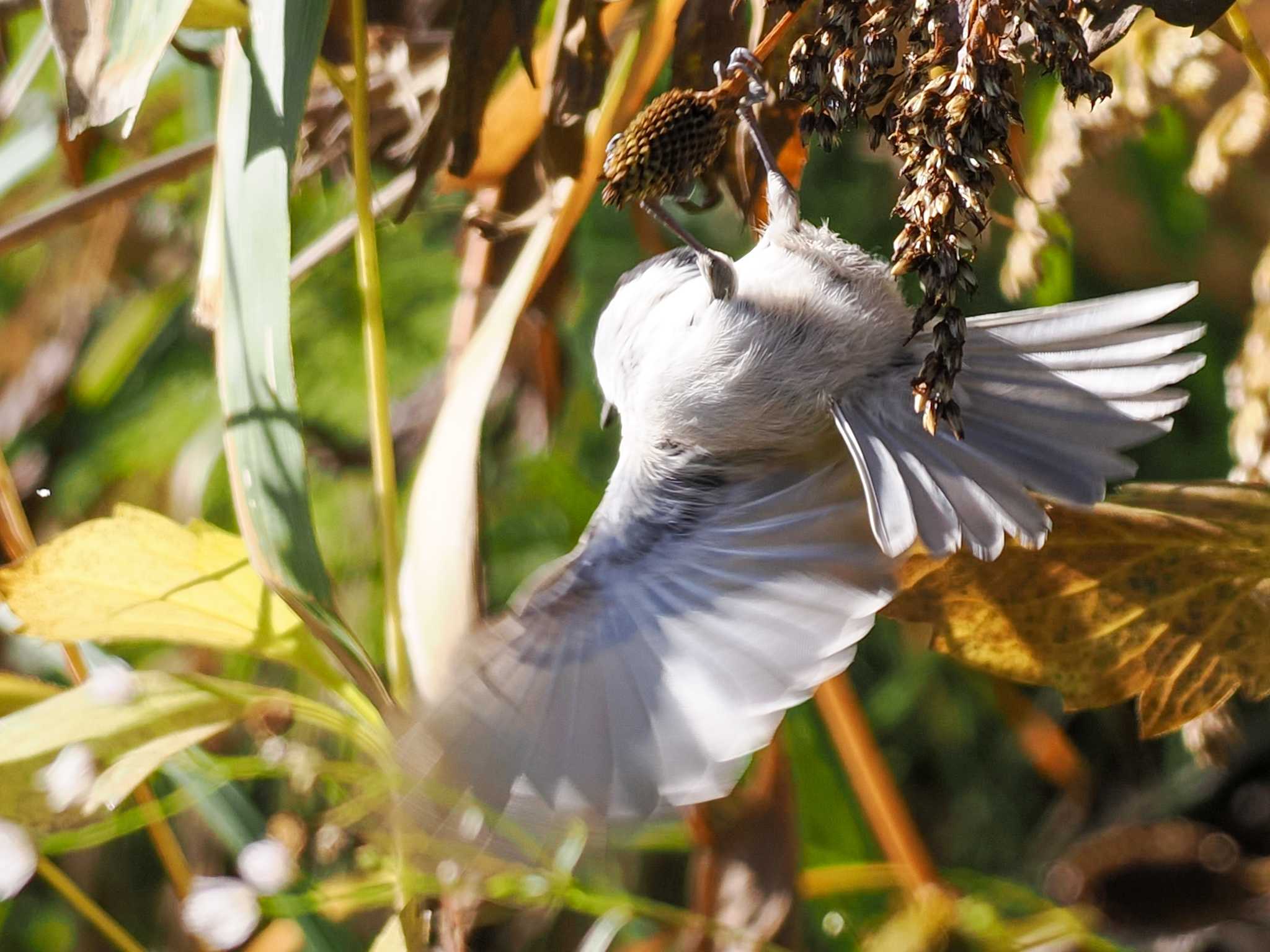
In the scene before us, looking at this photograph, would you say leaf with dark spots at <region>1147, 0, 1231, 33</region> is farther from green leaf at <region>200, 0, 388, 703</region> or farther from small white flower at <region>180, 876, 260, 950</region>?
small white flower at <region>180, 876, 260, 950</region>

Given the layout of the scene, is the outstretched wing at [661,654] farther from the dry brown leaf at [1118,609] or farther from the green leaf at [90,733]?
the green leaf at [90,733]

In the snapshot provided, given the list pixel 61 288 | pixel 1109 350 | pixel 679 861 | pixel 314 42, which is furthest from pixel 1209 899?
pixel 61 288

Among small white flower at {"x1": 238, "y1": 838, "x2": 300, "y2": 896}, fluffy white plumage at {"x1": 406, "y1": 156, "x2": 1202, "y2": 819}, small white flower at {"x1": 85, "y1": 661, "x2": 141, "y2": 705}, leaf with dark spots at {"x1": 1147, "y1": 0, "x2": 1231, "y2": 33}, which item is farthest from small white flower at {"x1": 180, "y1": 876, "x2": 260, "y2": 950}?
leaf with dark spots at {"x1": 1147, "y1": 0, "x2": 1231, "y2": 33}

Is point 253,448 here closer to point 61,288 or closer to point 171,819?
point 171,819

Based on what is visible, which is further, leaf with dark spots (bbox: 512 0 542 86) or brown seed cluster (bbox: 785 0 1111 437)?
leaf with dark spots (bbox: 512 0 542 86)

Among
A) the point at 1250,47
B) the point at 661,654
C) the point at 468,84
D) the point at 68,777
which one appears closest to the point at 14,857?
the point at 68,777

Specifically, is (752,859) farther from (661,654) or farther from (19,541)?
(19,541)

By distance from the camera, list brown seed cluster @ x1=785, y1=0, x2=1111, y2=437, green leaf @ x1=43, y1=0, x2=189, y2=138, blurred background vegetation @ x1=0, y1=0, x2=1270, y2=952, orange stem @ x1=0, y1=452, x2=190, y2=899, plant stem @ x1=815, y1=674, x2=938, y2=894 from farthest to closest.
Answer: blurred background vegetation @ x1=0, y1=0, x2=1270, y2=952 → plant stem @ x1=815, y1=674, x2=938, y2=894 → orange stem @ x1=0, y1=452, x2=190, y2=899 → green leaf @ x1=43, y1=0, x2=189, y2=138 → brown seed cluster @ x1=785, y1=0, x2=1111, y2=437
